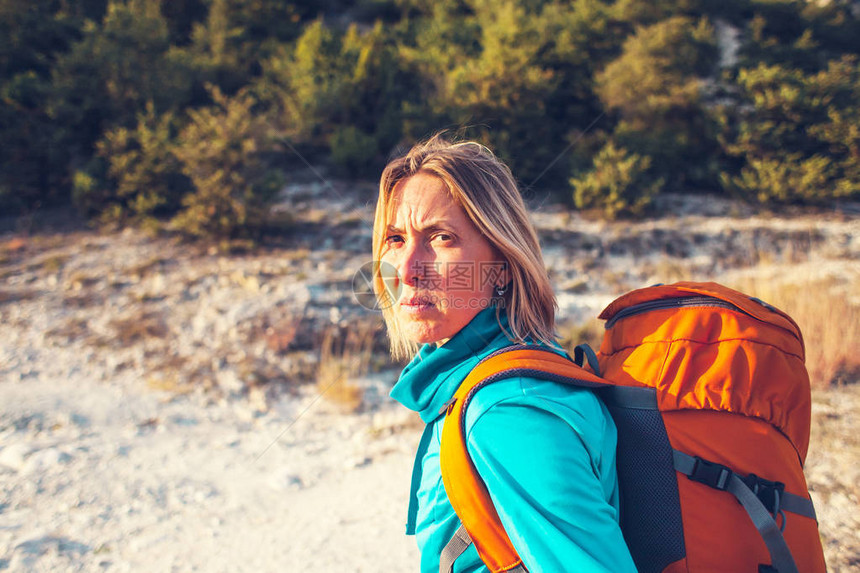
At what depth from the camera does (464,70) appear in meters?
10.0

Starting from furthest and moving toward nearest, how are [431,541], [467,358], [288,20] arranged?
[288,20]
[467,358]
[431,541]

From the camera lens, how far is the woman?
0.90 m

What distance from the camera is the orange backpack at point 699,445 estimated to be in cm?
97

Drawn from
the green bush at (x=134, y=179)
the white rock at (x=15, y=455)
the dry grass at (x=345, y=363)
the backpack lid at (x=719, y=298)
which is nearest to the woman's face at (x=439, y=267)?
the backpack lid at (x=719, y=298)

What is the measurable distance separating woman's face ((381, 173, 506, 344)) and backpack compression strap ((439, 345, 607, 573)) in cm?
25

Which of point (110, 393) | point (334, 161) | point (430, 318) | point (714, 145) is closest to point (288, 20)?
point (334, 161)

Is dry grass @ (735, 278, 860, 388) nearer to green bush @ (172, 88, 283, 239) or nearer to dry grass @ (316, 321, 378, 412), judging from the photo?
dry grass @ (316, 321, 378, 412)

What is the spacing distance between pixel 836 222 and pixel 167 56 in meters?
14.0

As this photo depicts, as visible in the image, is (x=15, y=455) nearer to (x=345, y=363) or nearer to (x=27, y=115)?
(x=345, y=363)

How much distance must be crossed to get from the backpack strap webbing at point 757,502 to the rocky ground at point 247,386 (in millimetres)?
1951

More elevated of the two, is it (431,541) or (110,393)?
(431,541)

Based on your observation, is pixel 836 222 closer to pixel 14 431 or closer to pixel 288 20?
pixel 14 431

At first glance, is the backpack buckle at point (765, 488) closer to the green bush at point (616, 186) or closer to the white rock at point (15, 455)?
the white rock at point (15, 455)

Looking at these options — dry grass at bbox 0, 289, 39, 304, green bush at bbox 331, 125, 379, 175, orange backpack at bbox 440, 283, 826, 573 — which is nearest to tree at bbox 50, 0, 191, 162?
green bush at bbox 331, 125, 379, 175
